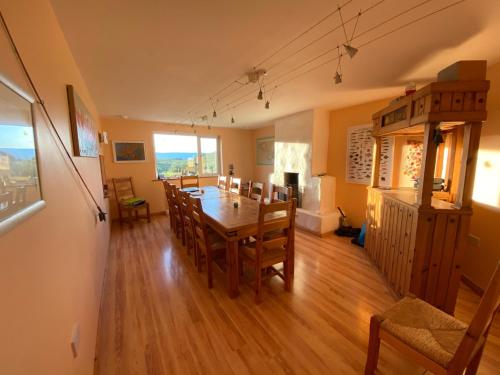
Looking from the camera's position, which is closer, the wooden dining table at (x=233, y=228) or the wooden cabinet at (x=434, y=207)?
the wooden cabinet at (x=434, y=207)

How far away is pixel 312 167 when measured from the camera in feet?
12.7

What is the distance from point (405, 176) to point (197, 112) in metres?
3.73

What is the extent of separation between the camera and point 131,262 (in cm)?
277

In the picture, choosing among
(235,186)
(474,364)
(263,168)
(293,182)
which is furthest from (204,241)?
(263,168)

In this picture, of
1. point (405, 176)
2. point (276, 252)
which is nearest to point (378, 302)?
point (276, 252)

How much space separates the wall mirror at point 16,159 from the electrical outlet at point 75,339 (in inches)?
28.3

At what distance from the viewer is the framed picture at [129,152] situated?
14.8 ft

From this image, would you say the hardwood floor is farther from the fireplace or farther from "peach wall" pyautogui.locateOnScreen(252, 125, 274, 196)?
"peach wall" pyautogui.locateOnScreen(252, 125, 274, 196)

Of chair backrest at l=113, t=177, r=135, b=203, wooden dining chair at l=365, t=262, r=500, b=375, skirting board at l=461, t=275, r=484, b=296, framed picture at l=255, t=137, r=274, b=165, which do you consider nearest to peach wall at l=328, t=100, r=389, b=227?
skirting board at l=461, t=275, r=484, b=296

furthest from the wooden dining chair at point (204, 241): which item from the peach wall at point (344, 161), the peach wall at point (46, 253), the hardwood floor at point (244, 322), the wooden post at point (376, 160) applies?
the peach wall at point (344, 161)

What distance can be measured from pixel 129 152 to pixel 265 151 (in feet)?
11.4

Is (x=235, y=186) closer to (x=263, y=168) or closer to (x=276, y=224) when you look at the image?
(x=276, y=224)

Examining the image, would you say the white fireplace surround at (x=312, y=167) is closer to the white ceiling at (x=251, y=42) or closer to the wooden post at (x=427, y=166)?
the white ceiling at (x=251, y=42)

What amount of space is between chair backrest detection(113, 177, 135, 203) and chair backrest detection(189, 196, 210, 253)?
9.40 feet
